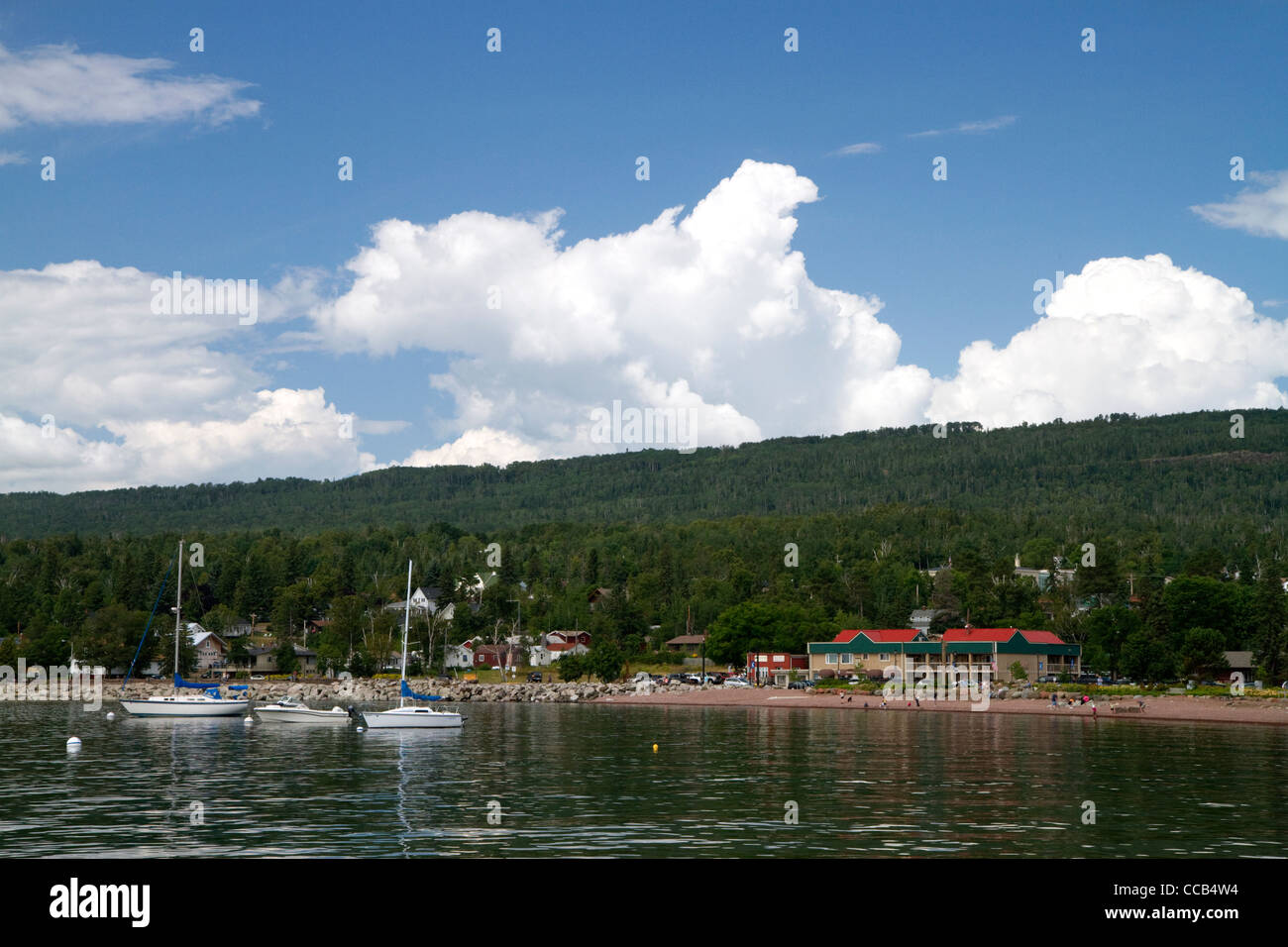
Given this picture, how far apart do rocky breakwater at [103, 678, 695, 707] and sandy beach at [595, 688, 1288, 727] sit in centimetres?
634

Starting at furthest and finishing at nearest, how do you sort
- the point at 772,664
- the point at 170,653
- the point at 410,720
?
the point at 170,653 < the point at 772,664 < the point at 410,720

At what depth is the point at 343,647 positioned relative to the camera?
172500mm

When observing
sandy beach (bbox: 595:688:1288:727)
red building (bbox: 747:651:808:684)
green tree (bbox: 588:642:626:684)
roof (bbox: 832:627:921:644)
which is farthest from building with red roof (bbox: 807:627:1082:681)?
green tree (bbox: 588:642:626:684)

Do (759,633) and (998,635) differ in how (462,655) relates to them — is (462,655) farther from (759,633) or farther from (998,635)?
(998,635)

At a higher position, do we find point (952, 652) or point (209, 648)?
point (952, 652)

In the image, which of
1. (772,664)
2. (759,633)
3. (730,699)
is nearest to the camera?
(730,699)

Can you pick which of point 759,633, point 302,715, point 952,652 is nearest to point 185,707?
point 302,715

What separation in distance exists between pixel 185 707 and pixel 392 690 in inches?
2230

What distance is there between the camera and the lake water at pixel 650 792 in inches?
1235

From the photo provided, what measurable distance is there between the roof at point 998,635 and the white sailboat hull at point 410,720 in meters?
77.2

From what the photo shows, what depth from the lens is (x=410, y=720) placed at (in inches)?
3140

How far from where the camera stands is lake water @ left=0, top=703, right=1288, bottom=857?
3138 centimetres
